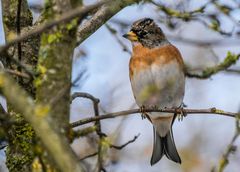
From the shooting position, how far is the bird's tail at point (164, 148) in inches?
209

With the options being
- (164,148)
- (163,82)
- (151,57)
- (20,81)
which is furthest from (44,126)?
(164,148)

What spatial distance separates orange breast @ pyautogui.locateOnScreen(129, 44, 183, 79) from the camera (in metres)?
5.33

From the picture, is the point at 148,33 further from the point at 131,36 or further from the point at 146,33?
the point at 131,36

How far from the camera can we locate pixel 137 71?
534 centimetres

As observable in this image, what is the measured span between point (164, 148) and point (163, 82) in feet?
2.65

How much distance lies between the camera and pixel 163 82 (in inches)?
200

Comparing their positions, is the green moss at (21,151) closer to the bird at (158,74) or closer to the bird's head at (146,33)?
the bird at (158,74)

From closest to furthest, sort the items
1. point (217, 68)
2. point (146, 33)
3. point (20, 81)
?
point (217, 68), point (20, 81), point (146, 33)

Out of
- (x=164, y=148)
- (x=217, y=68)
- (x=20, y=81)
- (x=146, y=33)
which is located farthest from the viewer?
(x=146, y=33)

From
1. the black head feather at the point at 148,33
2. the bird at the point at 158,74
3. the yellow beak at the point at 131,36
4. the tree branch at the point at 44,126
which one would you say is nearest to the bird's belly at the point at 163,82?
the bird at the point at 158,74

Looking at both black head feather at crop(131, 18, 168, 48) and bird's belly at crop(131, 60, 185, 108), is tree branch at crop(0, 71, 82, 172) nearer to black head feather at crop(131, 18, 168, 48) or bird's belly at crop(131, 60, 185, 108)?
bird's belly at crop(131, 60, 185, 108)

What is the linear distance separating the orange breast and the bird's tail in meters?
0.75

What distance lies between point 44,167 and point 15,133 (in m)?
1.19

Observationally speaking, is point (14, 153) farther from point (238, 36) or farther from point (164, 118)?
point (164, 118)
